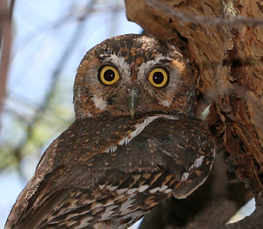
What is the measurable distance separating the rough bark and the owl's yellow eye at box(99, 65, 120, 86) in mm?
580

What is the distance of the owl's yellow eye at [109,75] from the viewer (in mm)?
3512

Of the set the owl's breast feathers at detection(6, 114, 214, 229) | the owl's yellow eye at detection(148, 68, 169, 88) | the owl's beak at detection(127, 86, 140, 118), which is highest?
the owl's yellow eye at detection(148, 68, 169, 88)

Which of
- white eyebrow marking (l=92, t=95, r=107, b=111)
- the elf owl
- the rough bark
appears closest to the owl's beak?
the elf owl

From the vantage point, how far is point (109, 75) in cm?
354

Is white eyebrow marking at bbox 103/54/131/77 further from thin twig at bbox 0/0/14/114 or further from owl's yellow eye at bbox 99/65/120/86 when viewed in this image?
thin twig at bbox 0/0/14/114

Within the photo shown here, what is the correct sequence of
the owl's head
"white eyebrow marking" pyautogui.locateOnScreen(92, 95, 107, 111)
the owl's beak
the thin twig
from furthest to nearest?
"white eyebrow marking" pyautogui.locateOnScreen(92, 95, 107, 111)
the owl's head
the owl's beak
the thin twig

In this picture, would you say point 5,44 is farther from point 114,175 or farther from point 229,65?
point 229,65

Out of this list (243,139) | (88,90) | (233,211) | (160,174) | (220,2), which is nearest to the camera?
(160,174)

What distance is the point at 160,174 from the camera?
108 inches

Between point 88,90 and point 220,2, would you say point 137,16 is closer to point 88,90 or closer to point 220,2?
point 88,90

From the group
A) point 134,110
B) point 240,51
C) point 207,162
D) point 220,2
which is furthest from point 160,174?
point 220,2

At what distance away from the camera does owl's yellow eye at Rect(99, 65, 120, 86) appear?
11.5 ft

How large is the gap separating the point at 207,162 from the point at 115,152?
0.64 metres

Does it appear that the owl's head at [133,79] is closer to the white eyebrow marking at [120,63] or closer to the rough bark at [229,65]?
the white eyebrow marking at [120,63]
